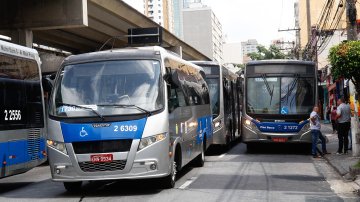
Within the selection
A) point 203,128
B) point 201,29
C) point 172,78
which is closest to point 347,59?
point 203,128

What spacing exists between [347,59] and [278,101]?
463 centimetres

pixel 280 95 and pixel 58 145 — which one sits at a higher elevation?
pixel 280 95

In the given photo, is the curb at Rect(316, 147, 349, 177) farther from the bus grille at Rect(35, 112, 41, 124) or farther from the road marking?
the bus grille at Rect(35, 112, 41, 124)

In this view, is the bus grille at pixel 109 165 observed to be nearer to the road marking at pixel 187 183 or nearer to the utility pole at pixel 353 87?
the road marking at pixel 187 183

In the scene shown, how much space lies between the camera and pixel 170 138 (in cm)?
866

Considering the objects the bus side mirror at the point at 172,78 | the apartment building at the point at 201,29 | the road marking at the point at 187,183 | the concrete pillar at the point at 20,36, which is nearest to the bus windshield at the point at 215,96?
the road marking at the point at 187,183

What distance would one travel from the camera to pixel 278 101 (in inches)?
613

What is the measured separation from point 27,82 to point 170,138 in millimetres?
4486

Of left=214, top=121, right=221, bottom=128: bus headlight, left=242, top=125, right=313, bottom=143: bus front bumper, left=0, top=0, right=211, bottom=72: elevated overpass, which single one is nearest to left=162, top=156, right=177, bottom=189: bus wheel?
left=214, top=121, right=221, bottom=128: bus headlight

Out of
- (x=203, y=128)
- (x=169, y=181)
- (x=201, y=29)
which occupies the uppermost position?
(x=201, y=29)

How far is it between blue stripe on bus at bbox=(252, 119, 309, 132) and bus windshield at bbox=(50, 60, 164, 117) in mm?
7711

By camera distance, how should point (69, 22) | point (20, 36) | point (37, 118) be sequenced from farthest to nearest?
point (20, 36), point (69, 22), point (37, 118)

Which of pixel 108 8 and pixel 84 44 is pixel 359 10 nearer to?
pixel 84 44

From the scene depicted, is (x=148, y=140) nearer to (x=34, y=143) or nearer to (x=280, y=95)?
(x=34, y=143)
